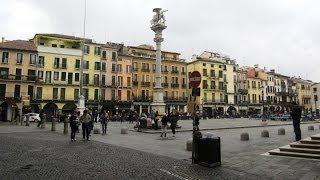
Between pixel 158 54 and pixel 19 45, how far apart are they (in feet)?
116

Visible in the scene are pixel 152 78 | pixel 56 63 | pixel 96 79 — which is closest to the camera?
pixel 56 63

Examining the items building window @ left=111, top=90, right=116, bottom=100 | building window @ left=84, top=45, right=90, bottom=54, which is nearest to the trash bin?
building window @ left=84, top=45, right=90, bottom=54

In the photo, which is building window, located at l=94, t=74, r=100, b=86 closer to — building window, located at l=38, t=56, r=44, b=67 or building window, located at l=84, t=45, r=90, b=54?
building window, located at l=84, t=45, r=90, b=54

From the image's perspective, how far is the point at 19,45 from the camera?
193ft

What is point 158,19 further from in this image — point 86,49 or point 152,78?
point 152,78

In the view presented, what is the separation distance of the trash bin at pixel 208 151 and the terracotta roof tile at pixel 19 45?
53915mm

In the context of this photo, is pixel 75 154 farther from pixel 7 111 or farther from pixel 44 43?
pixel 44 43

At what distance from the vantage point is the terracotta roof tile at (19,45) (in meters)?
56.9

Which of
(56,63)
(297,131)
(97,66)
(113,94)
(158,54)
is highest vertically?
(97,66)

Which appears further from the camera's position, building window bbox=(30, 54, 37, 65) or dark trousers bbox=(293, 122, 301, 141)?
building window bbox=(30, 54, 37, 65)

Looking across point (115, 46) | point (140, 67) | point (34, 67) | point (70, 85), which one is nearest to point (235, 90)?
point (140, 67)

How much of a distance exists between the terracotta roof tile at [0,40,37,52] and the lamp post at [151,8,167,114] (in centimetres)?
3272

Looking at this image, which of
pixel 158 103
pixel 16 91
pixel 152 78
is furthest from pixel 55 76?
pixel 158 103

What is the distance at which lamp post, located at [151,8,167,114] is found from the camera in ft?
110
